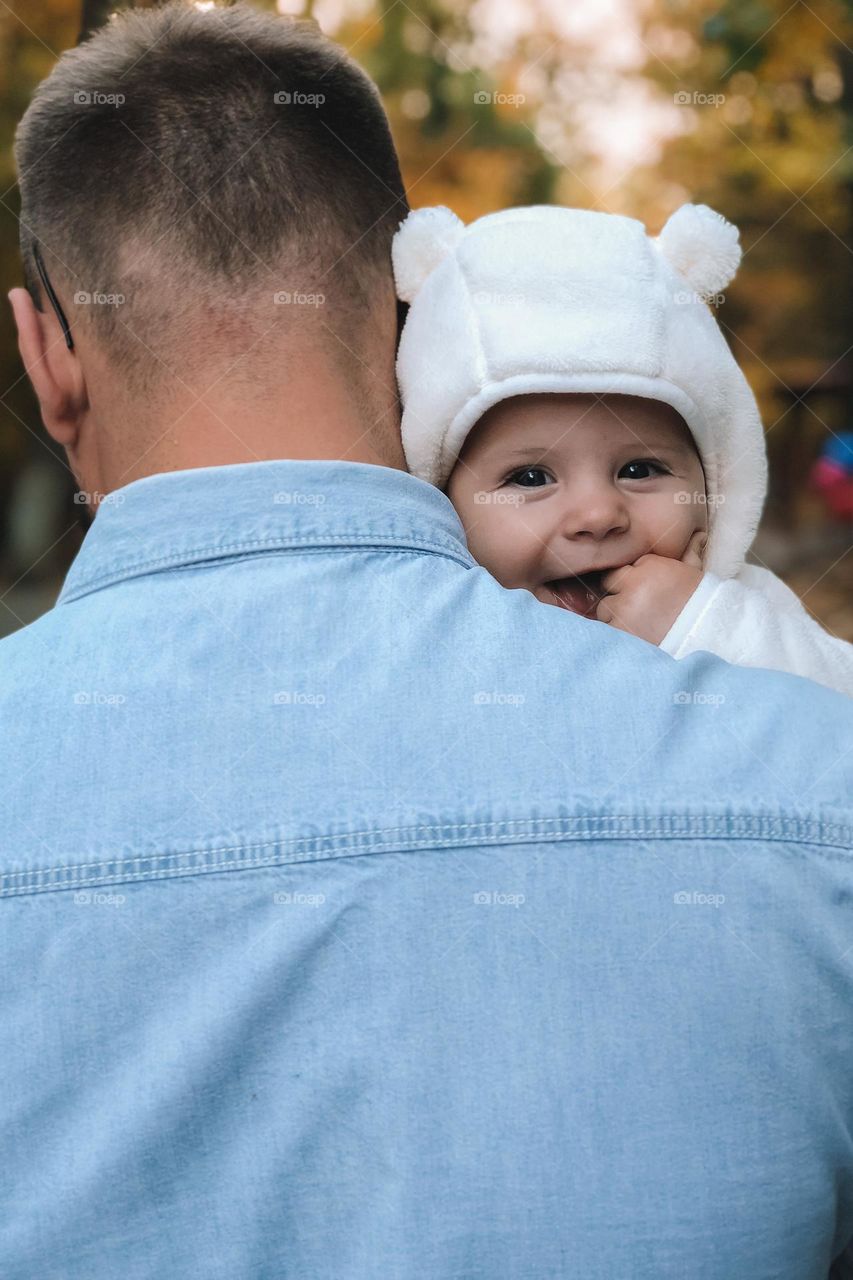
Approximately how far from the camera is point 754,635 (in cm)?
176

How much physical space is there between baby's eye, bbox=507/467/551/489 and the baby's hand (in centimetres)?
18

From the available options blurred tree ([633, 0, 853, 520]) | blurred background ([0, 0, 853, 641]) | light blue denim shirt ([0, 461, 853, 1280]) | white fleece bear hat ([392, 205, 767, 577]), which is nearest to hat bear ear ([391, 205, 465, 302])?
white fleece bear hat ([392, 205, 767, 577])

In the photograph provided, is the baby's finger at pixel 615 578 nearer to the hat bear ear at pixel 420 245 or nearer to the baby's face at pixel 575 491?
the baby's face at pixel 575 491

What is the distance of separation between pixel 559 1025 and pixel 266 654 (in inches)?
16.0

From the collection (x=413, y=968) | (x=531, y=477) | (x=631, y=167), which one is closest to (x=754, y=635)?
(x=531, y=477)

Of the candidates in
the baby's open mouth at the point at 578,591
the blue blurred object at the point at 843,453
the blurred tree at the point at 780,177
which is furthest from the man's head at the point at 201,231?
→ the blue blurred object at the point at 843,453

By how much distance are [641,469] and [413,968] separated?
1024 mm

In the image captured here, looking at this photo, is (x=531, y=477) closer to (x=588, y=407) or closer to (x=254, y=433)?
(x=588, y=407)

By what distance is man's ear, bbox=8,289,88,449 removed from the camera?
169 cm

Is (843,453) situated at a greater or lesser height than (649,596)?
lesser

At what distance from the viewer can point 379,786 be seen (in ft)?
3.63

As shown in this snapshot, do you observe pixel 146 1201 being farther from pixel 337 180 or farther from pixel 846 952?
pixel 337 180

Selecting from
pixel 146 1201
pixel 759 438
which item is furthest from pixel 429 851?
pixel 759 438

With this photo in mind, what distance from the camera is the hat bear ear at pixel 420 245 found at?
1.85 m
